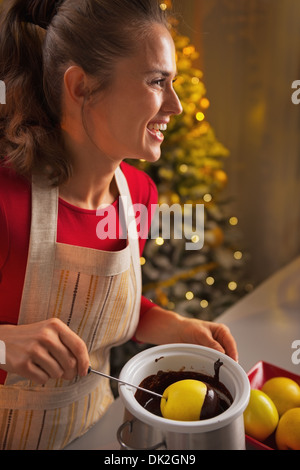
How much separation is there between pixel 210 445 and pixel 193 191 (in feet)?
4.26

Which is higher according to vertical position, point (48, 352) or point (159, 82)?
point (159, 82)

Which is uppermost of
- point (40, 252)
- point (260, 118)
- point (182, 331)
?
point (260, 118)

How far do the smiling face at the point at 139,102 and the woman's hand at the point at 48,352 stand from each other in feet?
1.02

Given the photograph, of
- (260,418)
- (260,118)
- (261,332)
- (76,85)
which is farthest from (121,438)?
(260,118)

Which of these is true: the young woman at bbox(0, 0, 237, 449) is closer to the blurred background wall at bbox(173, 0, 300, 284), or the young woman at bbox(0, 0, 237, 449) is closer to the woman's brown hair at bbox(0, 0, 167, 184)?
the woman's brown hair at bbox(0, 0, 167, 184)

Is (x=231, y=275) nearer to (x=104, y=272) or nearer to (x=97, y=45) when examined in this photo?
(x=104, y=272)

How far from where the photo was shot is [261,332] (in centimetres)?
112

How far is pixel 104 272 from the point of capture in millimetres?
822

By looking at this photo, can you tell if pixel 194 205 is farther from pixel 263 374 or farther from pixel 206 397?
pixel 206 397

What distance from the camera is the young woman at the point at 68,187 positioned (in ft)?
2.25

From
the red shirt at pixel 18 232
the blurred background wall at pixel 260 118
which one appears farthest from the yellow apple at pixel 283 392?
the blurred background wall at pixel 260 118

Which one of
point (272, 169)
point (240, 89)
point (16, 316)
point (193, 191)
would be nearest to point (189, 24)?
point (16, 316)

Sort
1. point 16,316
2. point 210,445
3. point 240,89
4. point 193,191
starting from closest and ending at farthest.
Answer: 1. point 210,445
2. point 16,316
3. point 193,191
4. point 240,89

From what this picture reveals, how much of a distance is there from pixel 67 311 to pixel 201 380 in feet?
0.95
